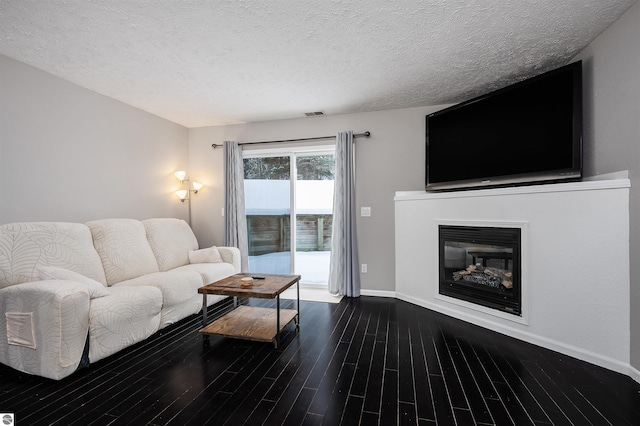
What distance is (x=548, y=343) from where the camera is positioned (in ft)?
7.78

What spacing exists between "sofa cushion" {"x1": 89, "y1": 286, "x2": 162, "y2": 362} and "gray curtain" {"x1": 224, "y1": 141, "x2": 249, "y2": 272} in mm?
Answer: 1737

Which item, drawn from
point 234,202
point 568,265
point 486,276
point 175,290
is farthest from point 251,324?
point 568,265

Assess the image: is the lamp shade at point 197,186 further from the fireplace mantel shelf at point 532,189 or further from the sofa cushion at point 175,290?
the fireplace mantel shelf at point 532,189

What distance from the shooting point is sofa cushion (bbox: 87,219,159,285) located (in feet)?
9.41

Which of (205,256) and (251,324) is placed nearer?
(251,324)

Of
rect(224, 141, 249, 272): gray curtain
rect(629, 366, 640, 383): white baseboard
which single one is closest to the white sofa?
rect(224, 141, 249, 272): gray curtain

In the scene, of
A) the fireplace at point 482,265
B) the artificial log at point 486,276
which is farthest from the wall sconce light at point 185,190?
the artificial log at point 486,276

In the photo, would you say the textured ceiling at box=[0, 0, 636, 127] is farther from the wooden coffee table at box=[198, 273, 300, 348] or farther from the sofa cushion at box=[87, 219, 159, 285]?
the wooden coffee table at box=[198, 273, 300, 348]

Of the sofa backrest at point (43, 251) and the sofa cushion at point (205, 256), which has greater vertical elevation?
the sofa backrest at point (43, 251)

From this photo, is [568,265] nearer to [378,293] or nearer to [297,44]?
[378,293]

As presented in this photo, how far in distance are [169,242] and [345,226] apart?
2.20 m

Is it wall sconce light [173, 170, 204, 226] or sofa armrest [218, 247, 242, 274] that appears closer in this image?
sofa armrest [218, 247, 242, 274]

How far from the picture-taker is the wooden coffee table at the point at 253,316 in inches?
93.5

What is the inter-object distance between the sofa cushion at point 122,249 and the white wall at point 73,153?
37 centimetres
